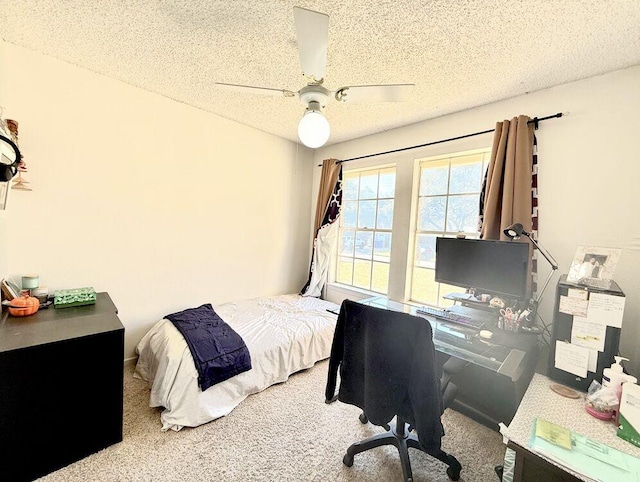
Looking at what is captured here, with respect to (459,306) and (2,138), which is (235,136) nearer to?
(2,138)

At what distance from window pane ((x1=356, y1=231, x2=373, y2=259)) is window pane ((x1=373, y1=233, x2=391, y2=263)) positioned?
0.08 meters

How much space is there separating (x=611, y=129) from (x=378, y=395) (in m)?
2.31

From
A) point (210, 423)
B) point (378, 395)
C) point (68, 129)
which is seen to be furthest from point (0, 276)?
point (378, 395)

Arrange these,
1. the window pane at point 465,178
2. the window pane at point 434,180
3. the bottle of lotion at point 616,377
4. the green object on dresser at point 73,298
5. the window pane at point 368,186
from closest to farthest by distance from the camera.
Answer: the bottle of lotion at point 616,377, the green object on dresser at point 73,298, the window pane at point 465,178, the window pane at point 434,180, the window pane at point 368,186

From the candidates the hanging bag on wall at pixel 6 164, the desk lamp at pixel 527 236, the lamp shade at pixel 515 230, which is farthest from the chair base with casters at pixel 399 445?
the hanging bag on wall at pixel 6 164

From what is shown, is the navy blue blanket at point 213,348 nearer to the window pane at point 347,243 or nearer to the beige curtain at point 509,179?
the window pane at point 347,243

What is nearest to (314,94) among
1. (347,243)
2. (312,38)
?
(312,38)

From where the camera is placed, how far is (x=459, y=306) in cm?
227

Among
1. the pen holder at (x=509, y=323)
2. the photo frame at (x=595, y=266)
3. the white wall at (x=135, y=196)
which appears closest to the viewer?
the photo frame at (x=595, y=266)

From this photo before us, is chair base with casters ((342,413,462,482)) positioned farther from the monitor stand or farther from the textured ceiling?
the textured ceiling

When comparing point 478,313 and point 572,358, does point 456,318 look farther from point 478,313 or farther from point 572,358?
point 572,358

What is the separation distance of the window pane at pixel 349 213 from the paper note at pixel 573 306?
2440mm

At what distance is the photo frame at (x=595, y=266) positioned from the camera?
1.39 m

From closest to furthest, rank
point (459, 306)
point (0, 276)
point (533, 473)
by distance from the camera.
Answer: point (533, 473)
point (0, 276)
point (459, 306)
